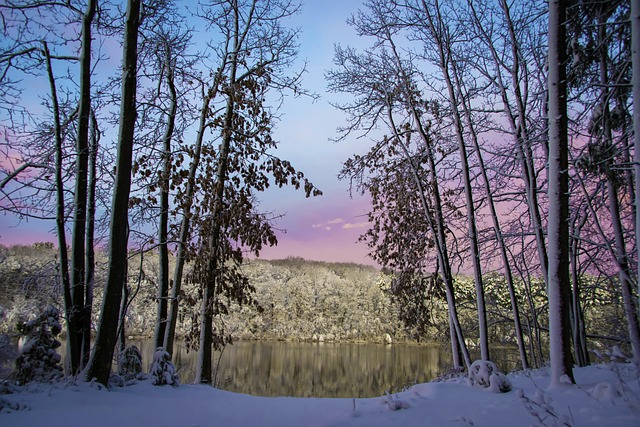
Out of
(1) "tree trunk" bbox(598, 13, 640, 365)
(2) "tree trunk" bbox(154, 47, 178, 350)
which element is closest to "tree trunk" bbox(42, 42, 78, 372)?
(2) "tree trunk" bbox(154, 47, 178, 350)

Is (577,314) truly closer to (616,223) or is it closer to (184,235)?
(616,223)

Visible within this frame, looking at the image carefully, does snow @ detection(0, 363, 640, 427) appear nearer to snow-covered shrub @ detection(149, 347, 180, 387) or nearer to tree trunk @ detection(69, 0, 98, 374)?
snow-covered shrub @ detection(149, 347, 180, 387)

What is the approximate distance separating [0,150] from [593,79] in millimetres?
8499

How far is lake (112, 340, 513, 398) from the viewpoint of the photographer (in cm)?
1780

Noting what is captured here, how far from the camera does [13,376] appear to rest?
15.8 feet

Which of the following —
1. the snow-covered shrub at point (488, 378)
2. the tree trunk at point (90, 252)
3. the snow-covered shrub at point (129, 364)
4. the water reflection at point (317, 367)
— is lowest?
the water reflection at point (317, 367)

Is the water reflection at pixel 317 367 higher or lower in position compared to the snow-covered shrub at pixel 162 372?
lower

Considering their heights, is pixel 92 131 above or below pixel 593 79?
below

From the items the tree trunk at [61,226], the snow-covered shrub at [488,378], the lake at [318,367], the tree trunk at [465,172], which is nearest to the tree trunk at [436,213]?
the tree trunk at [465,172]

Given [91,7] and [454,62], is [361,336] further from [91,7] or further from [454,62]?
[91,7]

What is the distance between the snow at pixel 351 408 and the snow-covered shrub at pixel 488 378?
0.11 metres

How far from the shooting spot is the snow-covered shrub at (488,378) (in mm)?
3852

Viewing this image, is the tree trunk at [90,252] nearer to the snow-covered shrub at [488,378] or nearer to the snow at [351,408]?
the snow at [351,408]

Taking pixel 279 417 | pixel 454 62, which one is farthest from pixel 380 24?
pixel 279 417
